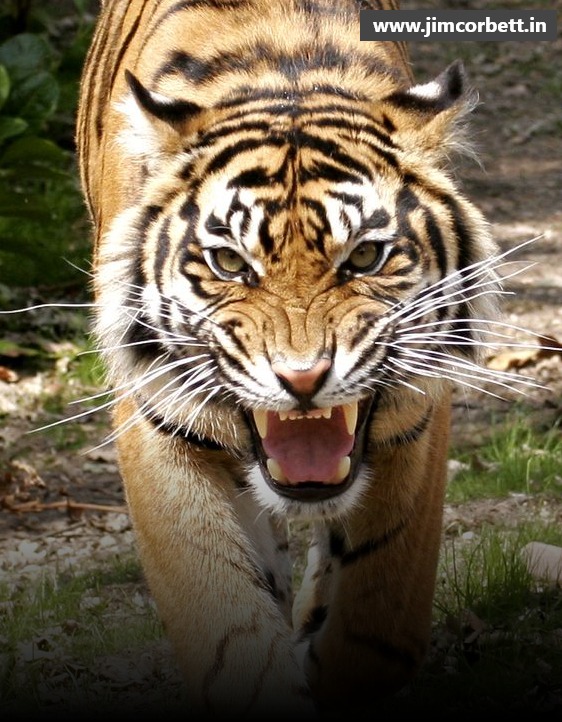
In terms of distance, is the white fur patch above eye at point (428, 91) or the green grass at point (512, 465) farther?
the green grass at point (512, 465)

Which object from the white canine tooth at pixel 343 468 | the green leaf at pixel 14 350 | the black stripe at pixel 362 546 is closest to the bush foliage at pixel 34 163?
the green leaf at pixel 14 350

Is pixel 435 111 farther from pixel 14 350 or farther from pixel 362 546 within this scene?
pixel 14 350


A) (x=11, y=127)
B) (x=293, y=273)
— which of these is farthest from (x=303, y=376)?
(x=11, y=127)

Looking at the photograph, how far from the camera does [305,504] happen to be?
273cm

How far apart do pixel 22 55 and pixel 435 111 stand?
3765mm

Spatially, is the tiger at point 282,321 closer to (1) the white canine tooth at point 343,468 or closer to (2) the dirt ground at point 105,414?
(1) the white canine tooth at point 343,468

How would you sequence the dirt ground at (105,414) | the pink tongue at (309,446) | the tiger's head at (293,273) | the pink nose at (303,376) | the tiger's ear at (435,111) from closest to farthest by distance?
the pink nose at (303,376) < the tiger's head at (293,273) < the pink tongue at (309,446) < the tiger's ear at (435,111) < the dirt ground at (105,414)

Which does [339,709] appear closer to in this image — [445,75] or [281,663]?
[281,663]

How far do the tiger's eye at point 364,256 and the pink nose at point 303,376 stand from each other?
25cm

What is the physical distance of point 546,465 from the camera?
4816mm

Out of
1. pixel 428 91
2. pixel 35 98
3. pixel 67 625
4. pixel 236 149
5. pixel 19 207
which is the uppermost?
pixel 35 98

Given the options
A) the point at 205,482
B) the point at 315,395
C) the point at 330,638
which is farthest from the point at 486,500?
the point at 315,395

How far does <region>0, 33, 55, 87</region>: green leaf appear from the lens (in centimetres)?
617

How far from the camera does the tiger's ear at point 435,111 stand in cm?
285
